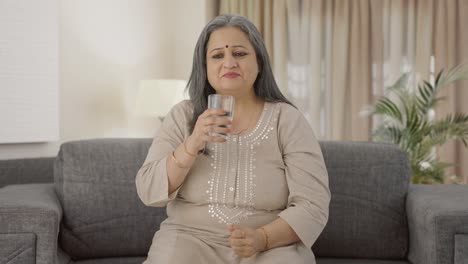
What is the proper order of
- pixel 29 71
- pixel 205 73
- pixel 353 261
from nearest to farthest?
pixel 205 73, pixel 353 261, pixel 29 71

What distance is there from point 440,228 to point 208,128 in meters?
0.78

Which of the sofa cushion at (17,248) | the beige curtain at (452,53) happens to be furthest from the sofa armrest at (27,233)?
the beige curtain at (452,53)

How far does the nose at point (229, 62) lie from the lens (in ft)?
6.97

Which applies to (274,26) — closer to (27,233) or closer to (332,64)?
(332,64)

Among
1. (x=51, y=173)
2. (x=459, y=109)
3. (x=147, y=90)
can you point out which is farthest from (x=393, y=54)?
(x=51, y=173)

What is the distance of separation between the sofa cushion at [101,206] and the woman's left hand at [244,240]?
0.64 metres

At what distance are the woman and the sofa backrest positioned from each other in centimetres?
38

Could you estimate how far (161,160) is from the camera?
2.07m

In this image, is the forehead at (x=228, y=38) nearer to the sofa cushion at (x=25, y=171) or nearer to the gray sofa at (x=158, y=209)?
the gray sofa at (x=158, y=209)

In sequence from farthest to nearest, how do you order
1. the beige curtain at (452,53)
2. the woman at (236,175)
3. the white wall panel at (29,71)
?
the beige curtain at (452,53) → the white wall panel at (29,71) → the woman at (236,175)

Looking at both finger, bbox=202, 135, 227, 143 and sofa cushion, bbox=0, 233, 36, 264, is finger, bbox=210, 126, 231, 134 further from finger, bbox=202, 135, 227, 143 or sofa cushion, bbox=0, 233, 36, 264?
sofa cushion, bbox=0, 233, 36, 264

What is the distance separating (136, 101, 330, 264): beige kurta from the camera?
205 cm

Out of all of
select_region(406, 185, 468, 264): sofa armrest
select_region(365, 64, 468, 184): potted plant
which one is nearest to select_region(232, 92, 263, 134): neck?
select_region(406, 185, 468, 264): sofa armrest

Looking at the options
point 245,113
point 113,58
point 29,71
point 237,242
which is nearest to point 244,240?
point 237,242
